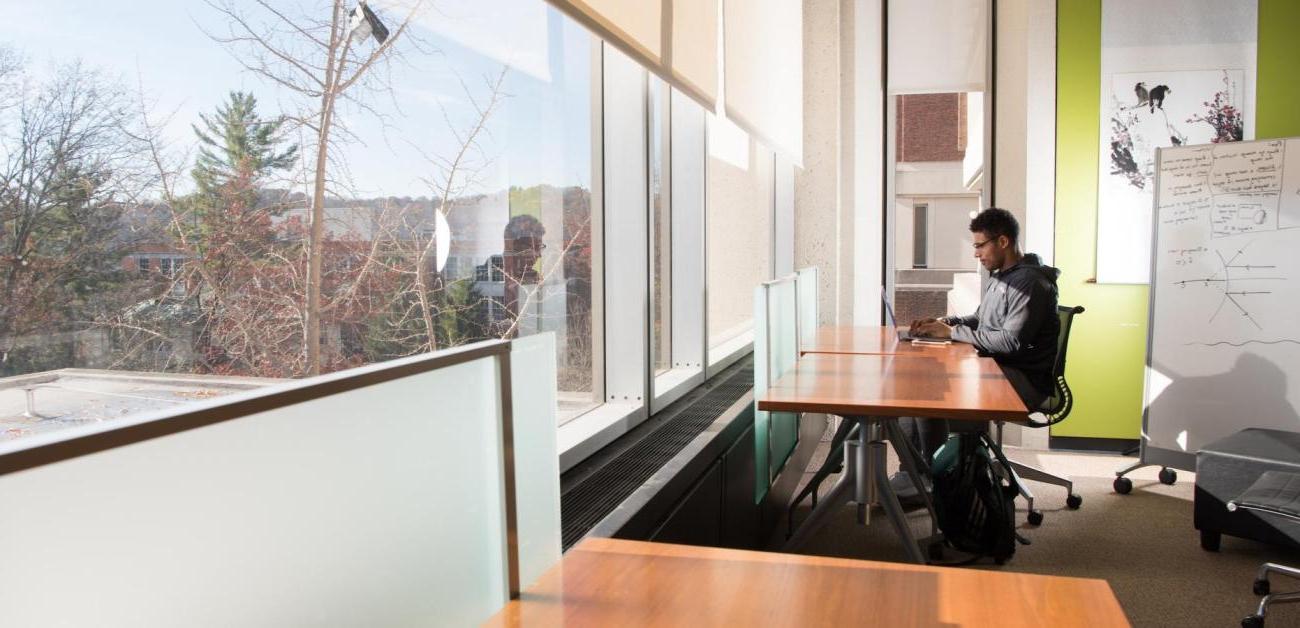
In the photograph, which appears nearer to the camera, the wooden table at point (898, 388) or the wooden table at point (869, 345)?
the wooden table at point (898, 388)

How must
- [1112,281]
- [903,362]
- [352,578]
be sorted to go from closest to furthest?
[352,578], [903,362], [1112,281]

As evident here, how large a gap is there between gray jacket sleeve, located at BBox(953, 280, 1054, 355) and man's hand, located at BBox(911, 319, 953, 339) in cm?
54

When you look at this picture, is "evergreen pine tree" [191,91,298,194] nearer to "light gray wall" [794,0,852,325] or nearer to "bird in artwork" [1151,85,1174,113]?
"light gray wall" [794,0,852,325]

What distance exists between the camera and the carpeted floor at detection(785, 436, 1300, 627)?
11.5 feet

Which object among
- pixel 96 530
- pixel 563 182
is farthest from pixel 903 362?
pixel 96 530

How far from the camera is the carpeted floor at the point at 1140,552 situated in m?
3.50

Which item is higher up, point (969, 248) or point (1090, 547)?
point (969, 248)

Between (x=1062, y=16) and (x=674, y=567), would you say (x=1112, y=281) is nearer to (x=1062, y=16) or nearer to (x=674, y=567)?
(x=1062, y=16)

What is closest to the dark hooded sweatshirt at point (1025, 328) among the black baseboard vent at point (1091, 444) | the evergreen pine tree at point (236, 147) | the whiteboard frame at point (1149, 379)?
the whiteboard frame at point (1149, 379)

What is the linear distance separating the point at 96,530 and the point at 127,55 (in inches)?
28.1

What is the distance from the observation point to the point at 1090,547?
13.9 feet

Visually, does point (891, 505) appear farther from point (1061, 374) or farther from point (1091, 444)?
point (1091, 444)

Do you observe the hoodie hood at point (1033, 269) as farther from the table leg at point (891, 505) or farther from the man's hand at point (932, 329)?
the table leg at point (891, 505)

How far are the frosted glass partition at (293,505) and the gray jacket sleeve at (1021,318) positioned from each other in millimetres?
3319
